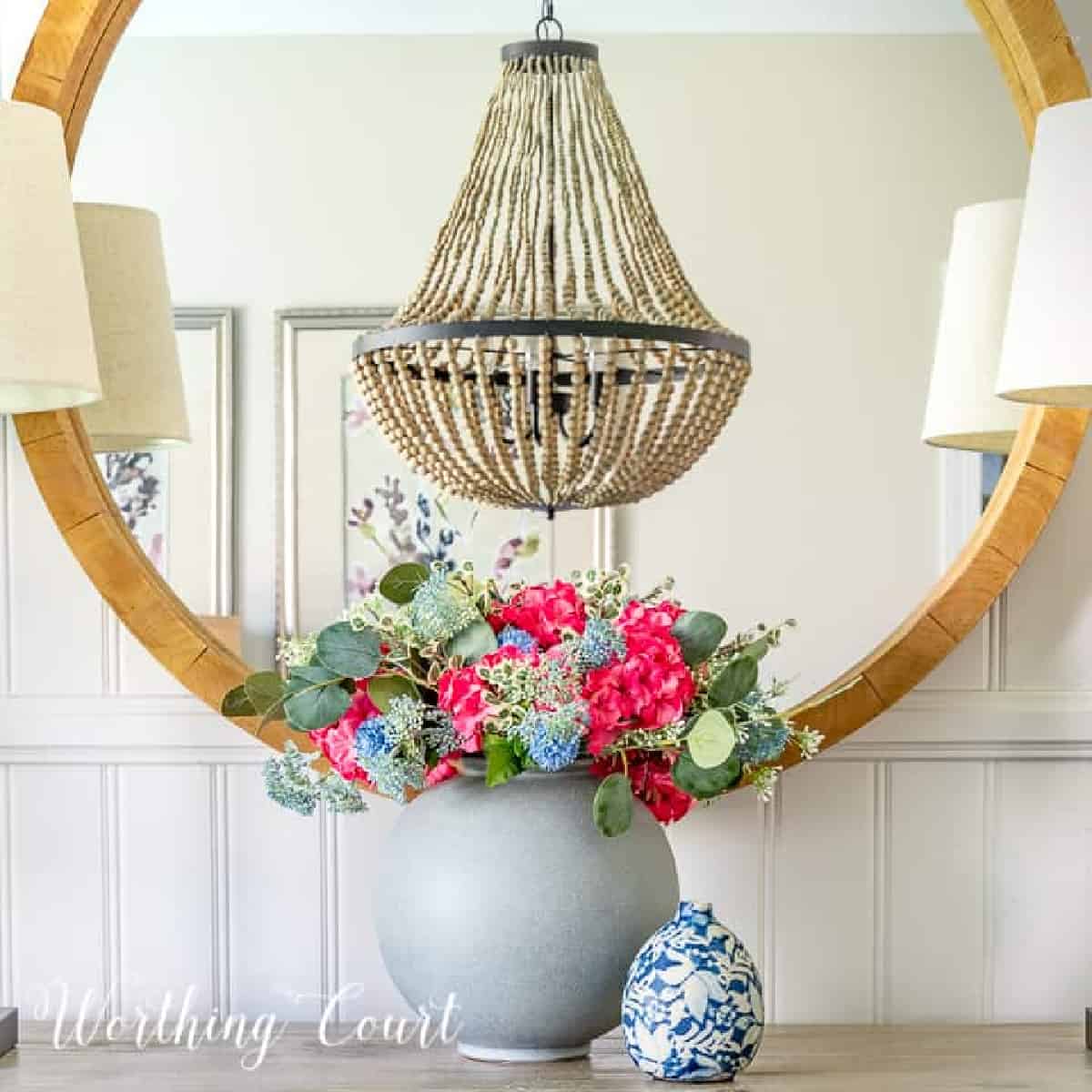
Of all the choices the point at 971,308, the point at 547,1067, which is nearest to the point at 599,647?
the point at 547,1067

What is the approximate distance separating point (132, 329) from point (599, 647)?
24.5 inches

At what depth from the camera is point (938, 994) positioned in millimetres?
1793

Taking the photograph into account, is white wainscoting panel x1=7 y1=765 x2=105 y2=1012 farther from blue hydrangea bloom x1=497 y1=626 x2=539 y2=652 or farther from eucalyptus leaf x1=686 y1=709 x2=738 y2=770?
eucalyptus leaf x1=686 y1=709 x2=738 y2=770

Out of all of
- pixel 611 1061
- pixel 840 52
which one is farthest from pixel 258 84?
pixel 611 1061

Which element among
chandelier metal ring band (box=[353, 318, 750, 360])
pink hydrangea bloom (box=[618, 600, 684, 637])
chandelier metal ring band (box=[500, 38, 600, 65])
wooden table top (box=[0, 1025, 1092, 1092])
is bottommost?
wooden table top (box=[0, 1025, 1092, 1092])

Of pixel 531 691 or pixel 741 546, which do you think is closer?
pixel 531 691

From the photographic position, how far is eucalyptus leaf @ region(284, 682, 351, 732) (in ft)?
4.86

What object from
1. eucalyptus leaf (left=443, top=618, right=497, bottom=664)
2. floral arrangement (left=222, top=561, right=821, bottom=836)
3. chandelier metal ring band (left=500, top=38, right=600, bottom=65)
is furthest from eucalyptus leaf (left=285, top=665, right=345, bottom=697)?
chandelier metal ring band (left=500, top=38, right=600, bottom=65)

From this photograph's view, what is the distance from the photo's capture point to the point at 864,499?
5.75 feet

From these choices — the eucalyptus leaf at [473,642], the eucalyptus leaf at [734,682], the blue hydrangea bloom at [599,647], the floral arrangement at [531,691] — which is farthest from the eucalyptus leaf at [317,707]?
the eucalyptus leaf at [734,682]

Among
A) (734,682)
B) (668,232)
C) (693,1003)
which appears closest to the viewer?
(693,1003)

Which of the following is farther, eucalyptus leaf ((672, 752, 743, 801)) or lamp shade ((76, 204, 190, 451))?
lamp shade ((76, 204, 190, 451))

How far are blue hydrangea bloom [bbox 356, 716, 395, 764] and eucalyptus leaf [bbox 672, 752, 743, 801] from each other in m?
0.24

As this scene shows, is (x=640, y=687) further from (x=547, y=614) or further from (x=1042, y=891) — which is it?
(x=1042, y=891)
